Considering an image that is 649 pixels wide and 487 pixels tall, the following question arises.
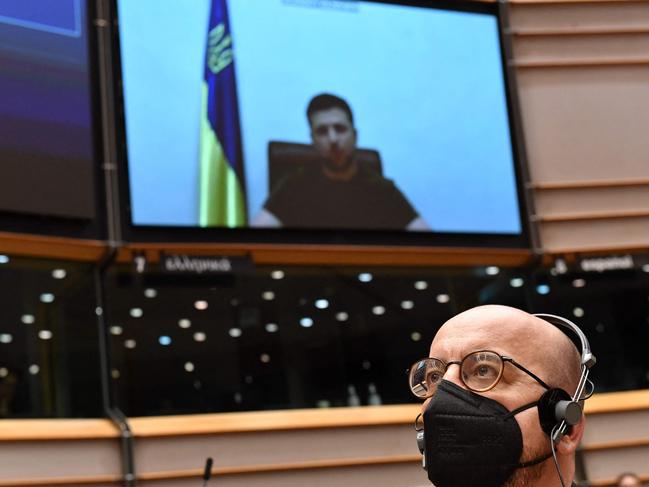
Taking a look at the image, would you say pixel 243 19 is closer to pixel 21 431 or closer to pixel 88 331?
pixel 88 331

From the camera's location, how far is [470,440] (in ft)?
7.38

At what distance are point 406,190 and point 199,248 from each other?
2618 mm

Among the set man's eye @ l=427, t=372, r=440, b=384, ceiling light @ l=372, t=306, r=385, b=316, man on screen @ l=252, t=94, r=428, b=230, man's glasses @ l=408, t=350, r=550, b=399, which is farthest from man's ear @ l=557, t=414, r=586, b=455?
ceiling light @ l=372, t=306, r=385, b=316

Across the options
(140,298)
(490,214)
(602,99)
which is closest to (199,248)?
(140,298)

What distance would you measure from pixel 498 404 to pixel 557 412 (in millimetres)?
128

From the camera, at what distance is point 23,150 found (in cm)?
1007

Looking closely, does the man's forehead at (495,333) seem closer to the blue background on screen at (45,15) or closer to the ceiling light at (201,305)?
the ceiling light at (201,305)

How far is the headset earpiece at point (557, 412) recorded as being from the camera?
2.21 metres

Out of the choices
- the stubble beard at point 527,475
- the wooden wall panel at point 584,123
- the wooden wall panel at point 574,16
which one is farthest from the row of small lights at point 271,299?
the stubble beard at point 527,475

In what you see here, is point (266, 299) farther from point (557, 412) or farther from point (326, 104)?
point (557, 412)

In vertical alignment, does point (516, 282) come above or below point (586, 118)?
below

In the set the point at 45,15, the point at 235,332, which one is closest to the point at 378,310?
the point at 235,332

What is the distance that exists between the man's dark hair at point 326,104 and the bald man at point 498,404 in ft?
31.8

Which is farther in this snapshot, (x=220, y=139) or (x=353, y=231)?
(x=353, y=231)
